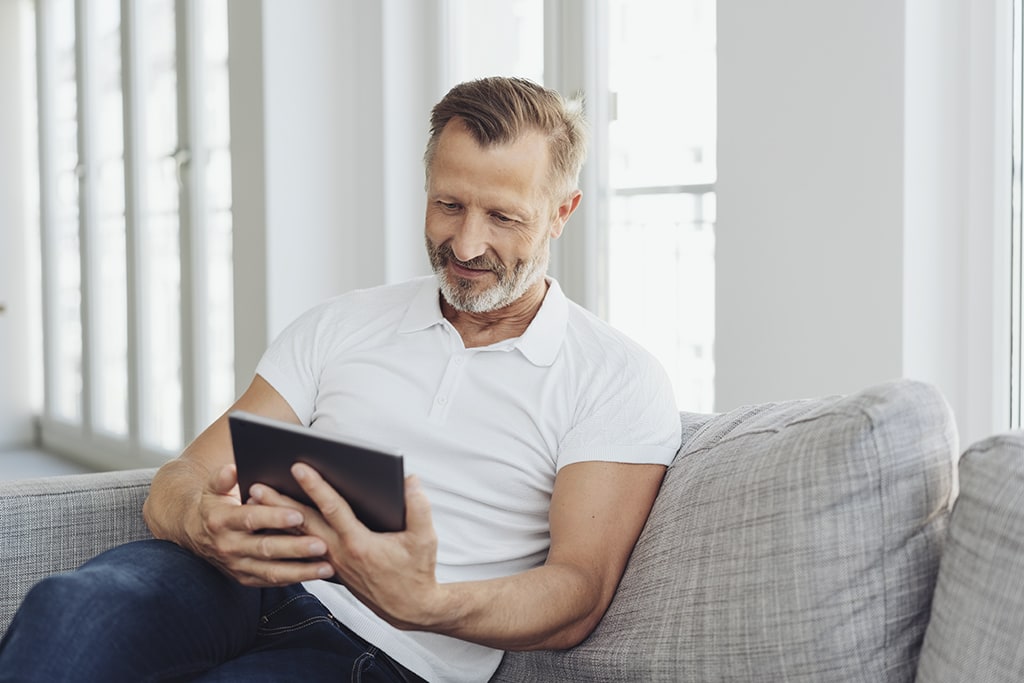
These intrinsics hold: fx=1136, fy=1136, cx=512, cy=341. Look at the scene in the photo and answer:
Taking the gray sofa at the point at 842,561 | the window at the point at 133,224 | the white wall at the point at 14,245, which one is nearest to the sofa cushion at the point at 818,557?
the gray sofa at the point at 842,561

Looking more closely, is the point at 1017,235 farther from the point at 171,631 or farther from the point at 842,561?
the point at 171,631

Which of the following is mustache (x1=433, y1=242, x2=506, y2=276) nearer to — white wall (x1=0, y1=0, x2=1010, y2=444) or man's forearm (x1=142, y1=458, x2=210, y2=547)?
man's forearm (x1=142, y1=458, x2=210, y2=547)

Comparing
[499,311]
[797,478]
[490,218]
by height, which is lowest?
[797,478]

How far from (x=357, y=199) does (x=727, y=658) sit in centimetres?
249

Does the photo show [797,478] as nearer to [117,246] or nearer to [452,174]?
[452,174]

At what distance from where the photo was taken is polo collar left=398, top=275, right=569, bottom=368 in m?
1.59

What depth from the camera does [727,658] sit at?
1143mm

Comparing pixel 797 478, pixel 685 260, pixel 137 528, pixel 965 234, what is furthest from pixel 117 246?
pixel 797 478

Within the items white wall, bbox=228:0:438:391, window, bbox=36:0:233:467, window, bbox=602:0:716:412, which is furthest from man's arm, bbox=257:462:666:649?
window, bbox=36:0:233:467

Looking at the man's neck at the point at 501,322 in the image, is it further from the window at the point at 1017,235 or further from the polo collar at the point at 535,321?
the window at the point at 1017,235

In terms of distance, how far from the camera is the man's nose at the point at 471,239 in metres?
1.62

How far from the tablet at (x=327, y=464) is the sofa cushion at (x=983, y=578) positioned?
52 centimetres

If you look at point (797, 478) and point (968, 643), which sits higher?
point (797, 478)

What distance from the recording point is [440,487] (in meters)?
1.55
